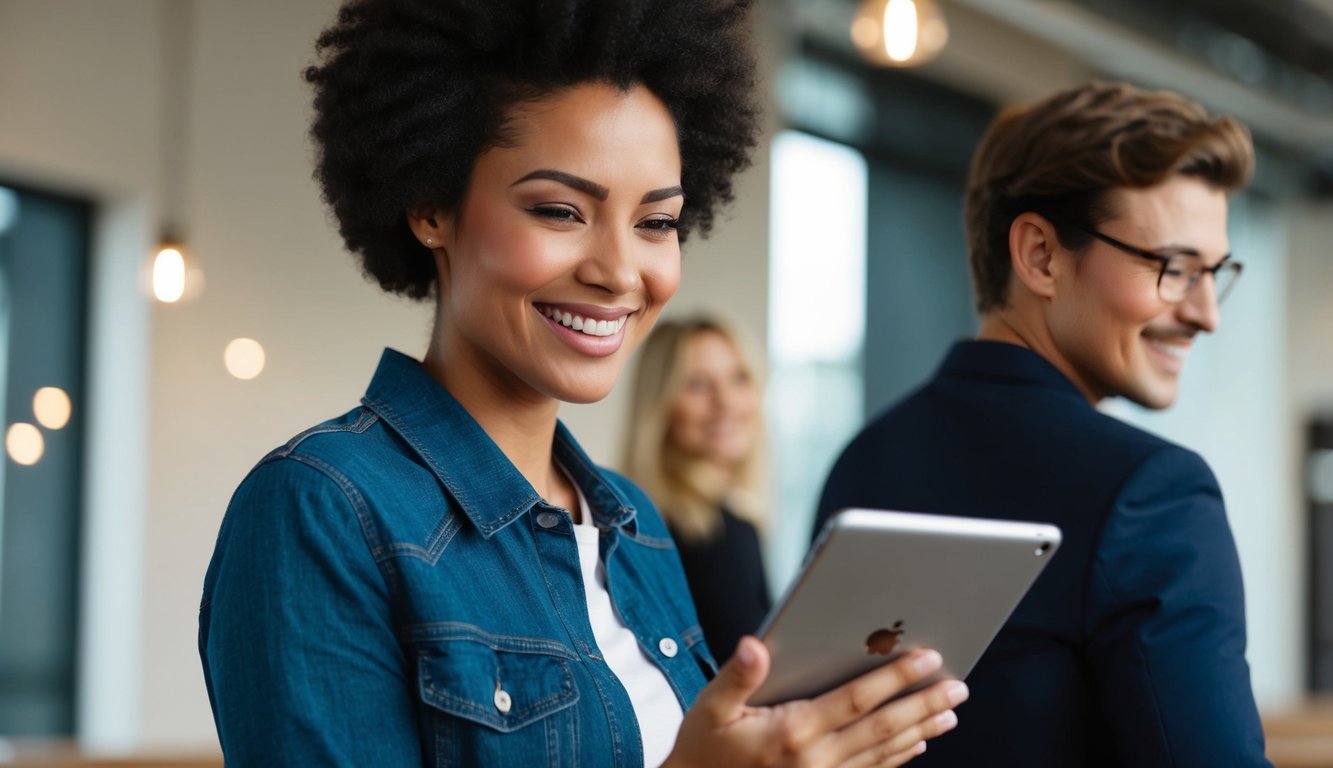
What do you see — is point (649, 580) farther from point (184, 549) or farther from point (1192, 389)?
point (1192, 389)

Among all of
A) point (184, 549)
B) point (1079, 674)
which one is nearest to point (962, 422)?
point (1079, 674)

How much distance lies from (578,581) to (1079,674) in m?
0.58

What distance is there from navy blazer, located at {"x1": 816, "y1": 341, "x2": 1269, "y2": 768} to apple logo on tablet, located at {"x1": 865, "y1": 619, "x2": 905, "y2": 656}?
0.43 meters

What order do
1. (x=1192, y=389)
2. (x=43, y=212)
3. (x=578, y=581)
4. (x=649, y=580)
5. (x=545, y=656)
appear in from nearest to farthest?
(x=545, y=656), (x=578, y=581), (x=649, y=580), (x=43, y=212), (x=1192, y=389)

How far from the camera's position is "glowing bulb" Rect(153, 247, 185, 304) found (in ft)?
13.3

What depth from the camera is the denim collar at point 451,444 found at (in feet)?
4.22

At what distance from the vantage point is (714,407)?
12.2 ft

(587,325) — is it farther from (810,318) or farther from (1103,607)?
(810,318)

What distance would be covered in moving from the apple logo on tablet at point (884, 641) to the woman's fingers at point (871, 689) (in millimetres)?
17

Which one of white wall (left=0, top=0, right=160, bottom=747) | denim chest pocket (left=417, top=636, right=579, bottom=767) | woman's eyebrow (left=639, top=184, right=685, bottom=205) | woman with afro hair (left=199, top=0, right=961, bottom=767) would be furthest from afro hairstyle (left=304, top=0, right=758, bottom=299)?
white wall (left=0, top=0, right=160, bottom=747)

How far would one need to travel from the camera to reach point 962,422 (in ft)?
5.82

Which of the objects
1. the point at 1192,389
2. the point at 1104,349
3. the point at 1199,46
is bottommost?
the point at 1104,349

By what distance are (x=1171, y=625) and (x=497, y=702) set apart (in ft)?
2.34

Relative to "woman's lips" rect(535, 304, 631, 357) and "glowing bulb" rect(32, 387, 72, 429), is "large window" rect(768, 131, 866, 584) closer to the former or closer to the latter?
"glowing bulb" rect(32, 387, 72, 429)
